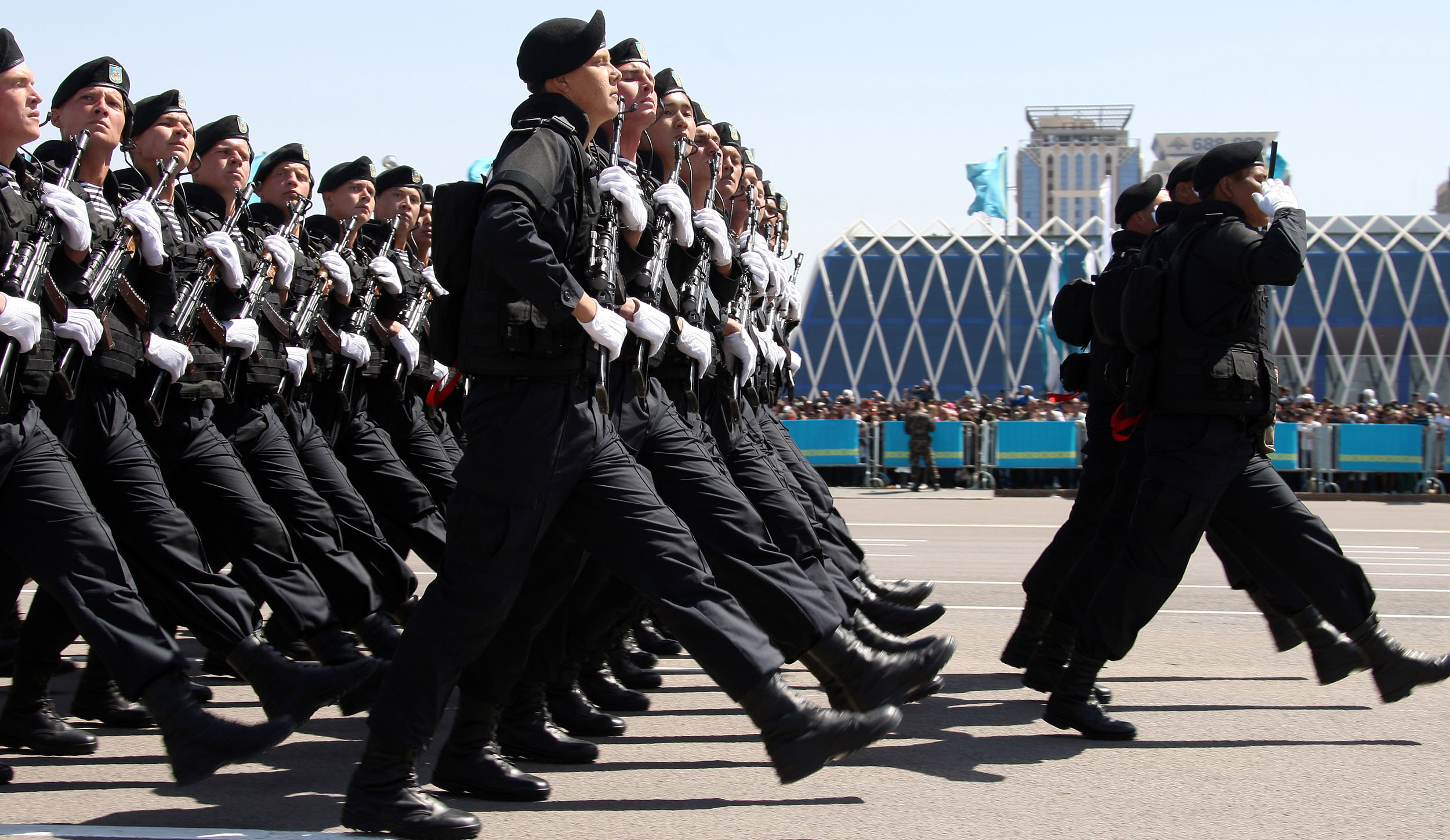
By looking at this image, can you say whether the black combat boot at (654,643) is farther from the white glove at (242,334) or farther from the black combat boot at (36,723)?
the black combat boot at (36,723)

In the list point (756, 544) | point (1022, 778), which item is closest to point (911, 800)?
point (1022, 778)

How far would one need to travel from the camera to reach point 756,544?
4.42m

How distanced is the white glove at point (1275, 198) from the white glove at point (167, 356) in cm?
358

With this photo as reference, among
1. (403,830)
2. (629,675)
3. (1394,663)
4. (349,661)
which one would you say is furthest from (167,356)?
(1394,663)

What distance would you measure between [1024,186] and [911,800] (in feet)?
587

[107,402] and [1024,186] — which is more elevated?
[1024,186]

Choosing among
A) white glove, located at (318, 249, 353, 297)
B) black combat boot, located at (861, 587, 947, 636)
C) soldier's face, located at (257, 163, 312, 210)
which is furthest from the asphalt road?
soldier's face, located at (257, 163, 312, 210)

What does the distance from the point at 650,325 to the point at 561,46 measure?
777 mm

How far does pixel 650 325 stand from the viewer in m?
4.11

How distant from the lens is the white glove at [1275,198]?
5.02 m

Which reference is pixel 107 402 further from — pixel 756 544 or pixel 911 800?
pixel 911 800

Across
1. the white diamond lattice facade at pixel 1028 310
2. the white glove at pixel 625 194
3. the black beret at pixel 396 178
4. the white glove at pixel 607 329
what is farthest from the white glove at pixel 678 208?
the white diamond lattice facade at pixel 1028 310

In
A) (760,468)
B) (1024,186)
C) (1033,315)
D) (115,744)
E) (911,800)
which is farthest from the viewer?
(1024,186)

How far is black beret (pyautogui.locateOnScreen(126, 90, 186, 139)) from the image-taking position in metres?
5.46
